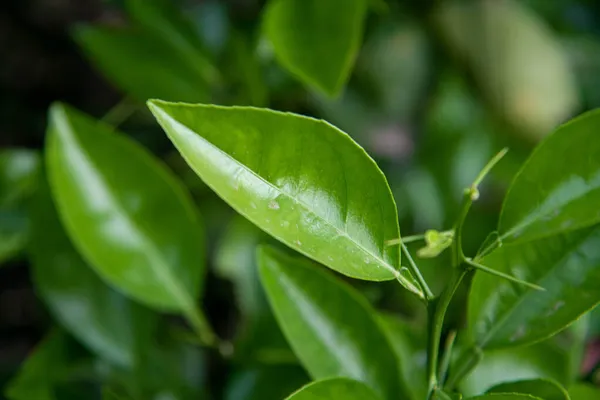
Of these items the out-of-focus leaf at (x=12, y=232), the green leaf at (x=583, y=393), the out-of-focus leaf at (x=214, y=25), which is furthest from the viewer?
the out-of-focus leaf at (x=214, y=25)

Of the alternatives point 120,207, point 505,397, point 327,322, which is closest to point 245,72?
point 120,207

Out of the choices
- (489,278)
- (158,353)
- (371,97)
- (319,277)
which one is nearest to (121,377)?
(158,353)

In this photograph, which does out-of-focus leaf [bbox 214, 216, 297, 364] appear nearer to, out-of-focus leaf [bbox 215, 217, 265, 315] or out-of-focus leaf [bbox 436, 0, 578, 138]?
out-of-focus leaf [bbox 215, 217, 265, 315]

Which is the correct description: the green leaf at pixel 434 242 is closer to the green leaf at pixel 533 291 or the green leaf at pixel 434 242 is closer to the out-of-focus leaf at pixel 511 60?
the green leaf at pixel 533 291

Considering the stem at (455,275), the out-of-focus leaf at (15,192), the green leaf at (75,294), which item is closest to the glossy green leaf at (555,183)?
the stem at (455,275)

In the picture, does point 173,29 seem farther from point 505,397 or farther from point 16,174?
point 505,397

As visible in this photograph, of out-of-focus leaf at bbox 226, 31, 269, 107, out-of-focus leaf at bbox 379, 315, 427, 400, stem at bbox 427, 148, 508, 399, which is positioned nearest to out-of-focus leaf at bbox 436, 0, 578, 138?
out-of-focus leaf at bbox 226, 31, 269, 107

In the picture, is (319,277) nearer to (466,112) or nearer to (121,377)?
(121,377)

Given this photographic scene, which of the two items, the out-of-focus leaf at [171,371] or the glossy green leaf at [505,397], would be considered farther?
the out-of-focus leaf at [171,371]
